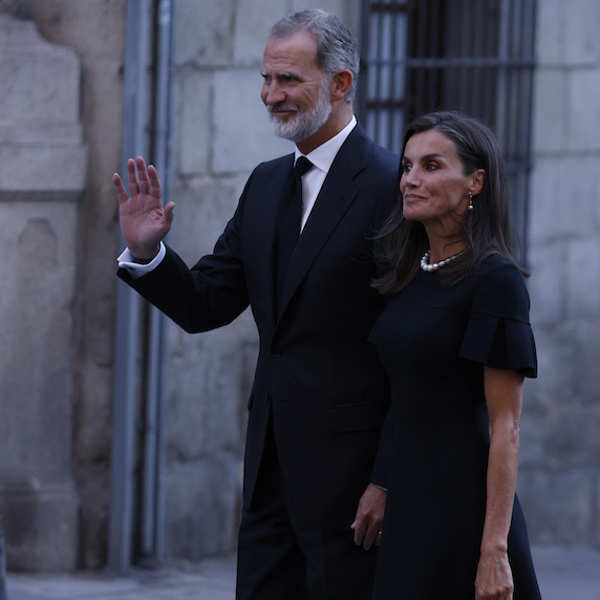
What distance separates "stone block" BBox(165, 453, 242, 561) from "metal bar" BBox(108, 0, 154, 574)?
28cm

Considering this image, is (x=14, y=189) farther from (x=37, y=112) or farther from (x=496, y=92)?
(x=496, y=92)

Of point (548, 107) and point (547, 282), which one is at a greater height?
point (548, 107)

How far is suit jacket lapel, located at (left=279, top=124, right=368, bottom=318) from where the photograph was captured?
3732mm

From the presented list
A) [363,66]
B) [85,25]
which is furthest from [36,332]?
[363,66]

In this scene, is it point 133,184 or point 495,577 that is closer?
point 495,577

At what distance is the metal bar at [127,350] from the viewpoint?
20.4 ft

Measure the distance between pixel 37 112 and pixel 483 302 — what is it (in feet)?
11.4

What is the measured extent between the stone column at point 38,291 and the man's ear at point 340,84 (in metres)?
2.63

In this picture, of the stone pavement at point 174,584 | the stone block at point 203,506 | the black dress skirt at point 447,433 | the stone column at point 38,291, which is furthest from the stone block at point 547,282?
the black dress skirt at point 447,433

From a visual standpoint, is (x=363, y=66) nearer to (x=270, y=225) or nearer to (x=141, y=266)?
(x=270, y=225)

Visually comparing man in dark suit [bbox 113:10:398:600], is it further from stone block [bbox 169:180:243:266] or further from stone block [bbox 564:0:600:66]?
stone block [bbox 564:0:600:66]

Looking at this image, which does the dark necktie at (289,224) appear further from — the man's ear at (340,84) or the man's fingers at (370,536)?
the man's fingers at (370,536)

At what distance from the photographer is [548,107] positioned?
712cm

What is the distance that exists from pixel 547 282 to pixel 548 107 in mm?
909
